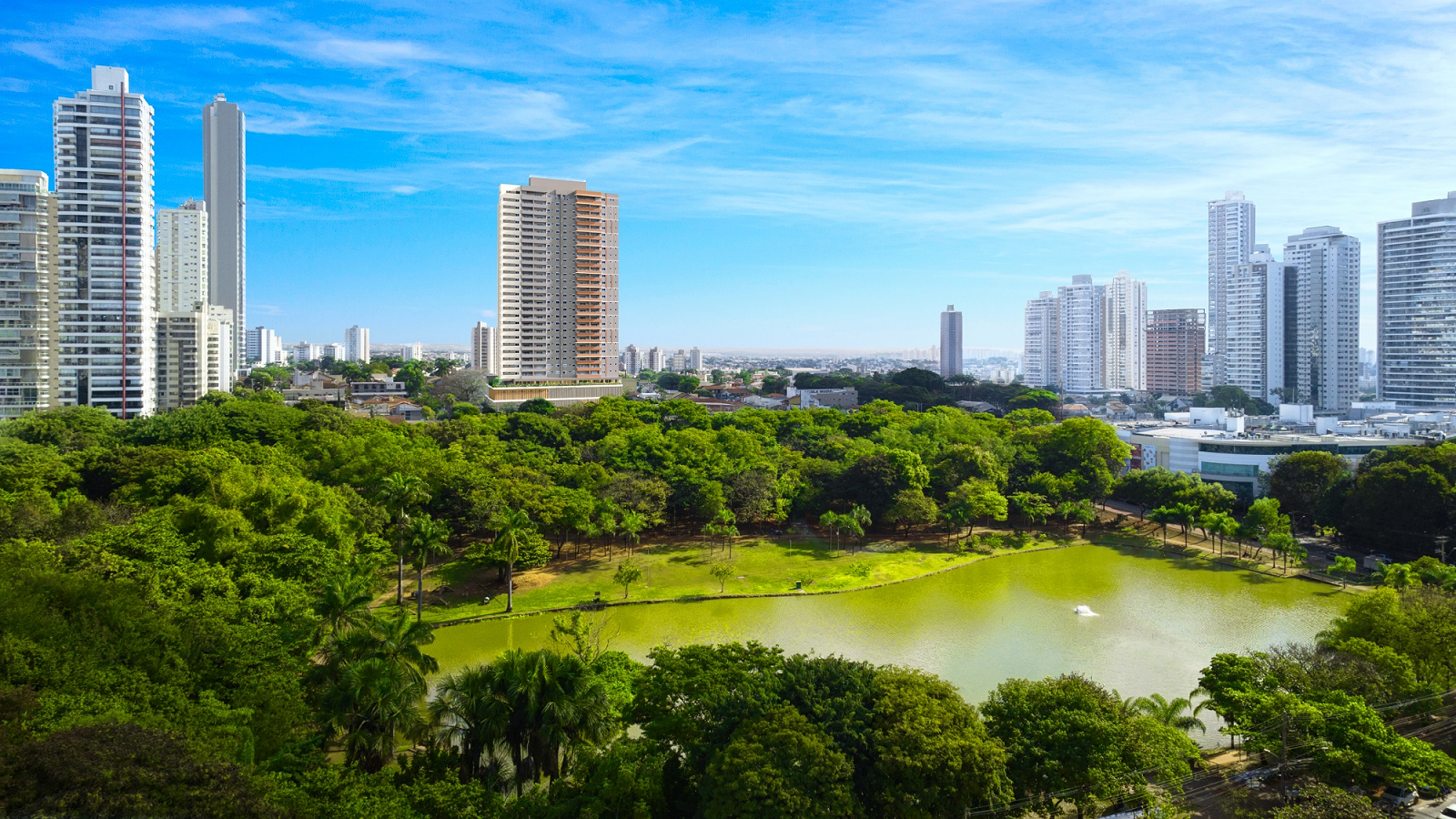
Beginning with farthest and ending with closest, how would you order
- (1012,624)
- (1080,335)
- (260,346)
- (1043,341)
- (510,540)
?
(260,346), (1043,341), (1080,335), (510,540), (1012,624)

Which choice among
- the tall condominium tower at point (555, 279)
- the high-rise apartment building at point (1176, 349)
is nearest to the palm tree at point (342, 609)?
the tall condominium tower at point (555, 279)

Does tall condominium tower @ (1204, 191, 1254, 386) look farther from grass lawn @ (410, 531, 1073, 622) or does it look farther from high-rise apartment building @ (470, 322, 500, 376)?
high-rise apartment building @ (470, 322, 500, 376)

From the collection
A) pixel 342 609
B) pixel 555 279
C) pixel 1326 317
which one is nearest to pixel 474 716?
pixel 342 609

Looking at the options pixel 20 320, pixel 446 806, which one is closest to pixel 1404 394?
pixel 446 806

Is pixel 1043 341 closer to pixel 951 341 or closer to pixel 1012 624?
pixel 951 341

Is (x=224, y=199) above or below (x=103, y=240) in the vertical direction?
above

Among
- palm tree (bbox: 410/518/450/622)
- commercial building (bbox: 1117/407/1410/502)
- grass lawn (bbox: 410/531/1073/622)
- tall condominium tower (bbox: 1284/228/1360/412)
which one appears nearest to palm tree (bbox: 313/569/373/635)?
palm tree (bbox: 410/518/450/622)

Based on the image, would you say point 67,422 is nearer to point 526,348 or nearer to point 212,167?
point 526,348
